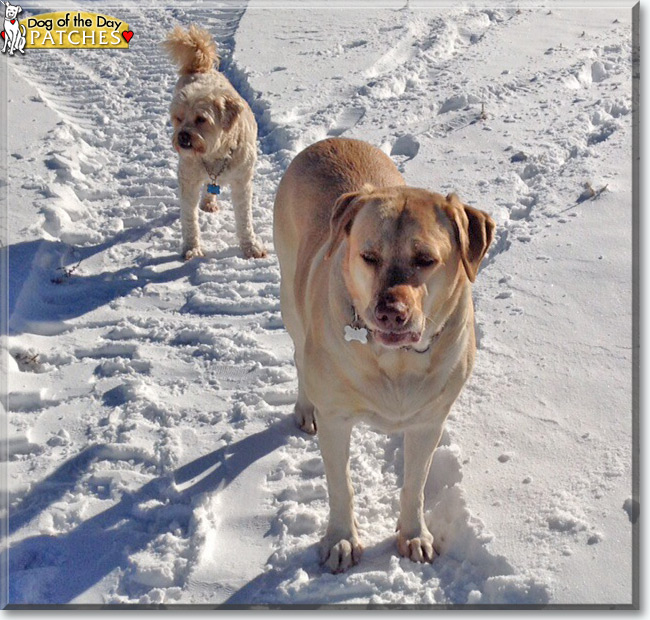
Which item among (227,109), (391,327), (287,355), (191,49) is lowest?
(287,355)

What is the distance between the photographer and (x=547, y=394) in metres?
3.84

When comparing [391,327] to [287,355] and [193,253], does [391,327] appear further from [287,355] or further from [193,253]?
[193,253]

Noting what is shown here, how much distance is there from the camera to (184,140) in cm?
531

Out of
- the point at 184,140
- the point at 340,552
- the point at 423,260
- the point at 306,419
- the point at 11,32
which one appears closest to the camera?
the point at 423,260

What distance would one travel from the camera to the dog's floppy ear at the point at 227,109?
213 inches

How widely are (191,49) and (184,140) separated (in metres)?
0.95

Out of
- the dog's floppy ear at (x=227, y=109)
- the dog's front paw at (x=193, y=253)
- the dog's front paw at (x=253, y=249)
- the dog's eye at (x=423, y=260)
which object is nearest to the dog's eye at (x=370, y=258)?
the dog's eye at (x=423, y=260)

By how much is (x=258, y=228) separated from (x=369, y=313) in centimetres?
330

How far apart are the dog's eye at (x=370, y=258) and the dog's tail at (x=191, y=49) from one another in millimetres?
3744

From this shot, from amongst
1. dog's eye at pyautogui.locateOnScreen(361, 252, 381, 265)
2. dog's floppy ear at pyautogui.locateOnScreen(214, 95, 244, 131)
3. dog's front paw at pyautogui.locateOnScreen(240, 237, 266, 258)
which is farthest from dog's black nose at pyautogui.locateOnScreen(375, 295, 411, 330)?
dog's floppy ear at pyautogui.locateOnScreen(214, 95, 244, 131)

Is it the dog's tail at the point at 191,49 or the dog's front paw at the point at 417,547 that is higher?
the dog's tail at the point at 191,49

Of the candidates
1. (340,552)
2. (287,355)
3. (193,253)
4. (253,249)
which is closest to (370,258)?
(340,552)

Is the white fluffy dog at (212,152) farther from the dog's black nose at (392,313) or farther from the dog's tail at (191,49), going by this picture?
the dog's black nose at (392,313)

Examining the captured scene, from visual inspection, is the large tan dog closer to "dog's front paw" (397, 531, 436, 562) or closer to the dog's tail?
"dog's front paw" (397, 531, 436, 562)
